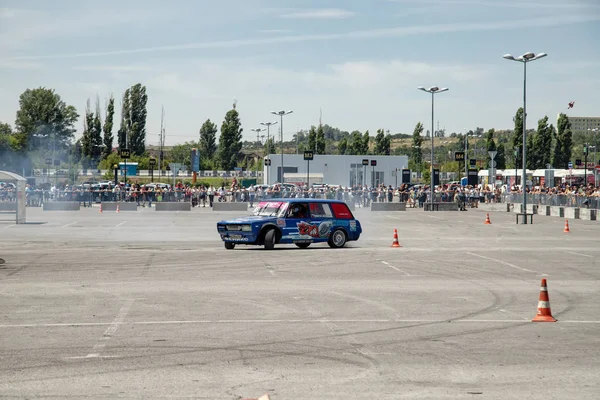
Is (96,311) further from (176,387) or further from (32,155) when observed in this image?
(32,155)

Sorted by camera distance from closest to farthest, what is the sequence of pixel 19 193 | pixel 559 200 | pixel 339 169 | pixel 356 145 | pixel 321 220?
pixel 321 220
pixel 19 193
pixel 559 200
pixel 339 169
pixel 356 145

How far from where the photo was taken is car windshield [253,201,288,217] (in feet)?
87.8

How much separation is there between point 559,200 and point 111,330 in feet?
155

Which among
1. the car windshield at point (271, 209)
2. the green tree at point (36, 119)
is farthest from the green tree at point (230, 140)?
the car windshield at point (271, 209)

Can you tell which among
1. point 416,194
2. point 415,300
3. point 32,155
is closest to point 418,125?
point 32,155

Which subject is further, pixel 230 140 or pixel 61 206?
pixel 230 140

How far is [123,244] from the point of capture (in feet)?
96.1

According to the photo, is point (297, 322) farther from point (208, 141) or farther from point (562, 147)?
point (208, 141)

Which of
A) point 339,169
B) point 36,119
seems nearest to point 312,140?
point 339,169

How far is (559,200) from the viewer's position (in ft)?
181

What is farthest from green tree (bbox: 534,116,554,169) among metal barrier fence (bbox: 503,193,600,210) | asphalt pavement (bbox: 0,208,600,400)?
asphalt pavement (bbox: 0,208,600,400)

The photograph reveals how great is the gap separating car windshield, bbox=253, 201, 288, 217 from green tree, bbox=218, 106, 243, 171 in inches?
4548

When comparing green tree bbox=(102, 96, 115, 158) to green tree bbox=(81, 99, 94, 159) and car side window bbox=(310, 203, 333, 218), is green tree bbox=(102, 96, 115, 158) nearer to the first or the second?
green tree bbox=(81, 99, 94, 159)

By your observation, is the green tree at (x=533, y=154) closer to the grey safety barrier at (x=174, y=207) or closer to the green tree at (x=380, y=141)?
the green tree at (x=380, y=141)
